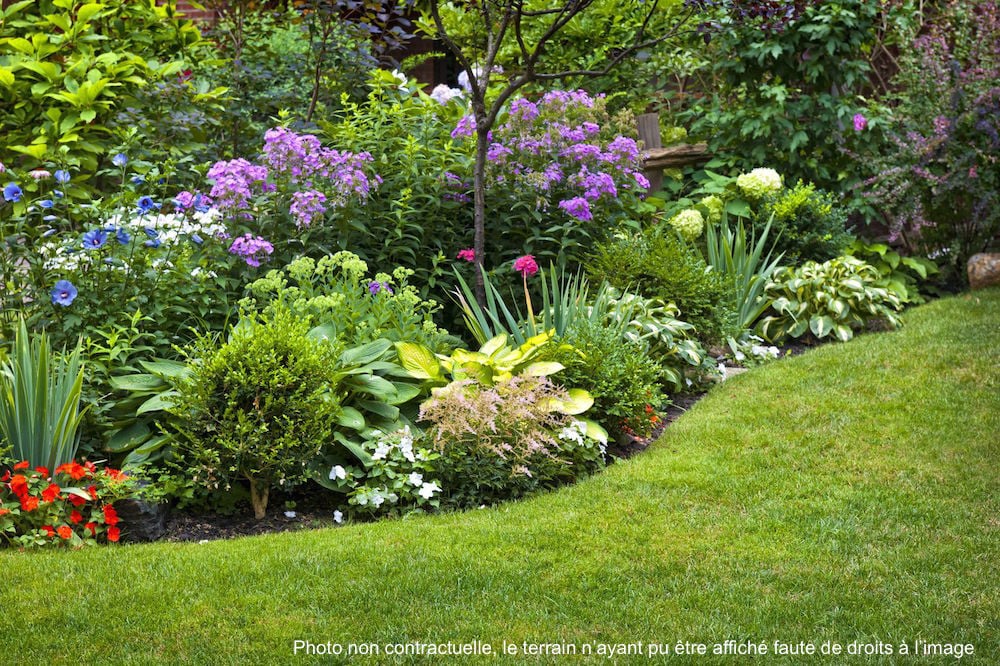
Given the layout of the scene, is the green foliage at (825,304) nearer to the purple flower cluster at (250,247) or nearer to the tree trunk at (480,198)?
the tree trunk at (480,198)

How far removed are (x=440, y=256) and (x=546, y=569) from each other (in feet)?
8.32

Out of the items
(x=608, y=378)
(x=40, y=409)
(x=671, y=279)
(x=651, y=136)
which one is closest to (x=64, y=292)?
(x=40, y=409)

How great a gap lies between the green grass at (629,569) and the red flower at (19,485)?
27 centimetres

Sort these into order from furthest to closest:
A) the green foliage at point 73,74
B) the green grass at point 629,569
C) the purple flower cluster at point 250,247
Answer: the green foliage at point 73,74, the purple flower cluster at point 250,247, the green grass at point 629,569

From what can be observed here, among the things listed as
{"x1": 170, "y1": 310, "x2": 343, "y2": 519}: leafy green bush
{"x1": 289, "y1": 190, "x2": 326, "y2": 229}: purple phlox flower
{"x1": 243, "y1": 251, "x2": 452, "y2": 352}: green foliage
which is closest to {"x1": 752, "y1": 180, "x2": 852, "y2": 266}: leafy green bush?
{"x1": 243, "y1": 251, "x2": 452, "y2": 352}: green foliage

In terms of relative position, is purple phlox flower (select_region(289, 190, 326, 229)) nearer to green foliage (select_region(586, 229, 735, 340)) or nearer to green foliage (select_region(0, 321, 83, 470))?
green foliage (select_region(0, 321, 83, 470))

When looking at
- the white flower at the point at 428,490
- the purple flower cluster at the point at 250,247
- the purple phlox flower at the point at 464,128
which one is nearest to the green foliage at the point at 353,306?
the purple flower cluster at the point at 250,247

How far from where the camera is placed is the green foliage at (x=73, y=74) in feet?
20.5

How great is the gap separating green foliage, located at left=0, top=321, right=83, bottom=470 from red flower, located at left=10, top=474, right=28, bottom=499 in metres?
0.19

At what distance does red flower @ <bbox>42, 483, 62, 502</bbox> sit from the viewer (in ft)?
12.5

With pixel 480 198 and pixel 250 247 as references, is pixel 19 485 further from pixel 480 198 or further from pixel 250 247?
pixel 480 198

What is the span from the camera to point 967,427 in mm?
4750

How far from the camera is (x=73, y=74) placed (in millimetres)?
6422

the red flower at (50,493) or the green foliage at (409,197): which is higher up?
the green foliage at (409,197)
